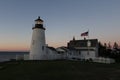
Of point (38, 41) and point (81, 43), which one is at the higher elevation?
point (81, 43)

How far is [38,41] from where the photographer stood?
26.9 metres

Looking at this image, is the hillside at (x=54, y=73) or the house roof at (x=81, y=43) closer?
the hillside at (x=54, y=73)

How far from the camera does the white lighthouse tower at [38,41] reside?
26.8 meters

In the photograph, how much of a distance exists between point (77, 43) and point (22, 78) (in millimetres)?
27894

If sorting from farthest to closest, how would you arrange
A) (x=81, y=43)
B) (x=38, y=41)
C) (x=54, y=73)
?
(x=81, y=43) < (x=38, y=41) < (x=54, y=73)

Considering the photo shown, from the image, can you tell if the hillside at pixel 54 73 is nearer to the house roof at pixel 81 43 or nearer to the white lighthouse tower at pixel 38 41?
the white lighthouse tower at pixel 38 41

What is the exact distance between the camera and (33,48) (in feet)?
88.8

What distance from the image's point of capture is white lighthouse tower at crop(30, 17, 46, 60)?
87.8 ft

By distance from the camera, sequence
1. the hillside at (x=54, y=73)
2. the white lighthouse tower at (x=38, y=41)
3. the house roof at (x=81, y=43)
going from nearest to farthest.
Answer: the hillside at (x=54, y=73), the white lighthouse tower at (x=38, y=41), the house roof at (x=81, y=43)

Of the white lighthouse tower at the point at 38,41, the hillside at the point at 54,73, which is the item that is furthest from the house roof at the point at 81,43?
the hillside at the point at 54,73

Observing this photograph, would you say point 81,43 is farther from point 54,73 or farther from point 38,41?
point 54,73

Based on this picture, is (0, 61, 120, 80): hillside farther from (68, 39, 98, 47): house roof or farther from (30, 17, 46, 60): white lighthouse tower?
(68, 39, 98, 47): house roof

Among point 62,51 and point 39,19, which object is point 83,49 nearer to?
point 62,51

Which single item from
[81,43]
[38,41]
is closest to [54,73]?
[38,41]
